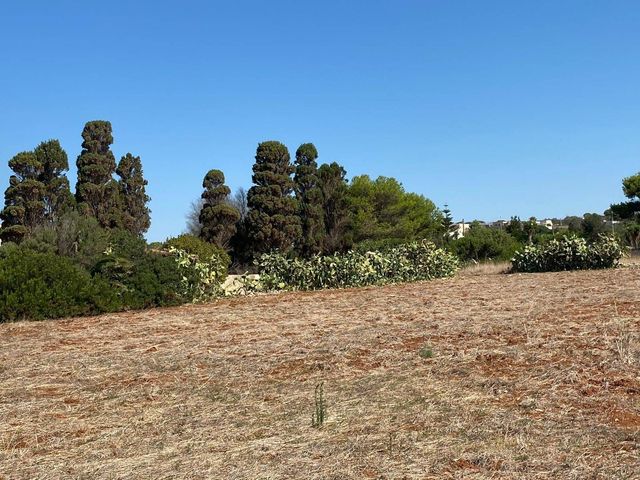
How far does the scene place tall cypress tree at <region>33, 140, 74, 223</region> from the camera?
86.6 feet

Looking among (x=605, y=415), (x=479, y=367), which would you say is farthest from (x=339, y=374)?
(x=605, y=415)

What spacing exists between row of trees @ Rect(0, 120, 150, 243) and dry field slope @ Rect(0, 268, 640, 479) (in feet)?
64.2

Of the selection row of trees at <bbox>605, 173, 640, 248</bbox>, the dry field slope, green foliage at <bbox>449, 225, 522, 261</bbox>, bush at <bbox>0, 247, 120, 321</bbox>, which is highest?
row of trees at <bbox>605, 173, 640, 248</bbox>

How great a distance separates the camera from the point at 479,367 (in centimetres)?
488

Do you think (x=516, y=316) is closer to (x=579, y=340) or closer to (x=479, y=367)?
(x=579, y=340)

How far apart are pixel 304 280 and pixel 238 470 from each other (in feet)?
33.9

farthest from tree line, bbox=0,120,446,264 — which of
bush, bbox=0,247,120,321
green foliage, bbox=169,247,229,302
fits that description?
bush, bbox=0,247,120,321

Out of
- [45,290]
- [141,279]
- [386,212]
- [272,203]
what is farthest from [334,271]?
[386,212]

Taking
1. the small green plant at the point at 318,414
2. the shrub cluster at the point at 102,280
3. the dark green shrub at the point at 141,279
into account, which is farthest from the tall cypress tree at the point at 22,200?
the small green plant at the point at 318,414

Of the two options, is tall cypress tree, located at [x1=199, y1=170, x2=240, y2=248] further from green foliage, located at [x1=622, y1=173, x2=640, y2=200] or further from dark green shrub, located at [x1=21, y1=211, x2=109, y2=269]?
green foliage, located at [x1=622, y1=173, x2=640, y2=200]

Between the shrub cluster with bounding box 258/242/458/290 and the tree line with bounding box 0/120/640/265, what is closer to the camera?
the shrub cluster with bounding box 258/242/458/290

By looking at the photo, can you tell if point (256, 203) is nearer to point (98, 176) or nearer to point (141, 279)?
point (98, 176)

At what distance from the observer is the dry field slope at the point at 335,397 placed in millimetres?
3004

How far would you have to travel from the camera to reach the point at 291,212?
2897 centimetres
